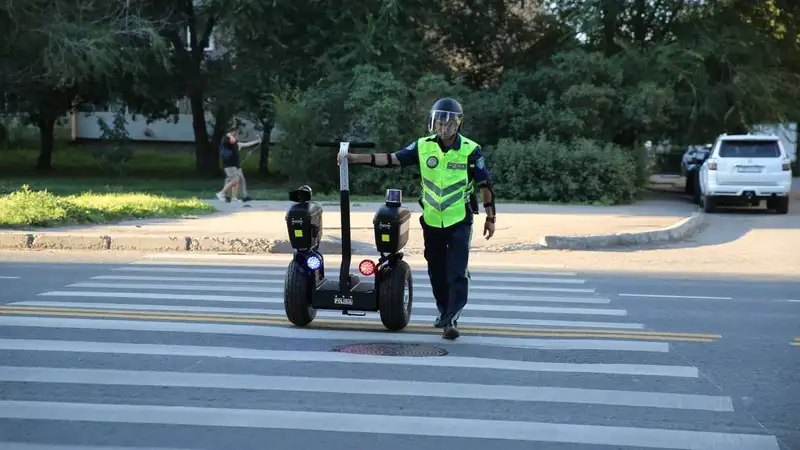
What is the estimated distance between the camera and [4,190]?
2572 centimetres

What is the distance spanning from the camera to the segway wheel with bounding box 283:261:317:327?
8.60 metres

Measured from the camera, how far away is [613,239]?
17031 millimetres

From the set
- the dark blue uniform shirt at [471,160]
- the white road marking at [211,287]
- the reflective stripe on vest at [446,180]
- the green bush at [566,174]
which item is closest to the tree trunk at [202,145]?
the green bush at [566,174]

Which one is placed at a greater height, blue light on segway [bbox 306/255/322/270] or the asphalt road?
blue light on segway [bbox 306/255/322/270]

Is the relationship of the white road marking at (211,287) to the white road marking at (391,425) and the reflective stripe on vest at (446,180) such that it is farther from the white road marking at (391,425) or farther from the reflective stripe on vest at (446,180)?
the white road marking at (391,425)

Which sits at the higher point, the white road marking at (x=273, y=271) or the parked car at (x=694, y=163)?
the parked car at (x=694, y=163)

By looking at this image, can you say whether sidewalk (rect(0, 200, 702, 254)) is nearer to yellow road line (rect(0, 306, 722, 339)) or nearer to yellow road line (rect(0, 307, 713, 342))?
yellow road line (rect(0, 306, 722, 339))

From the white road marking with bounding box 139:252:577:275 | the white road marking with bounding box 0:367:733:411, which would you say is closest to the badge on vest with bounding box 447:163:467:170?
the white road marking with bounding box 0:367:733:411

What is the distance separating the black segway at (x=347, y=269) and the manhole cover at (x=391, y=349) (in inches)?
18.8

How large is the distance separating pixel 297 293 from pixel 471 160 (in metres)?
1.75

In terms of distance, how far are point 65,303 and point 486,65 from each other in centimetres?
2511

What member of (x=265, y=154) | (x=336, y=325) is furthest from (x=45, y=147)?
(x=336, y=325)

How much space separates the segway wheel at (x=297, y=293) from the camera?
339 inches

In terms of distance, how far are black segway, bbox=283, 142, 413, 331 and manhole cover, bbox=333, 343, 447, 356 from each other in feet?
1.56
